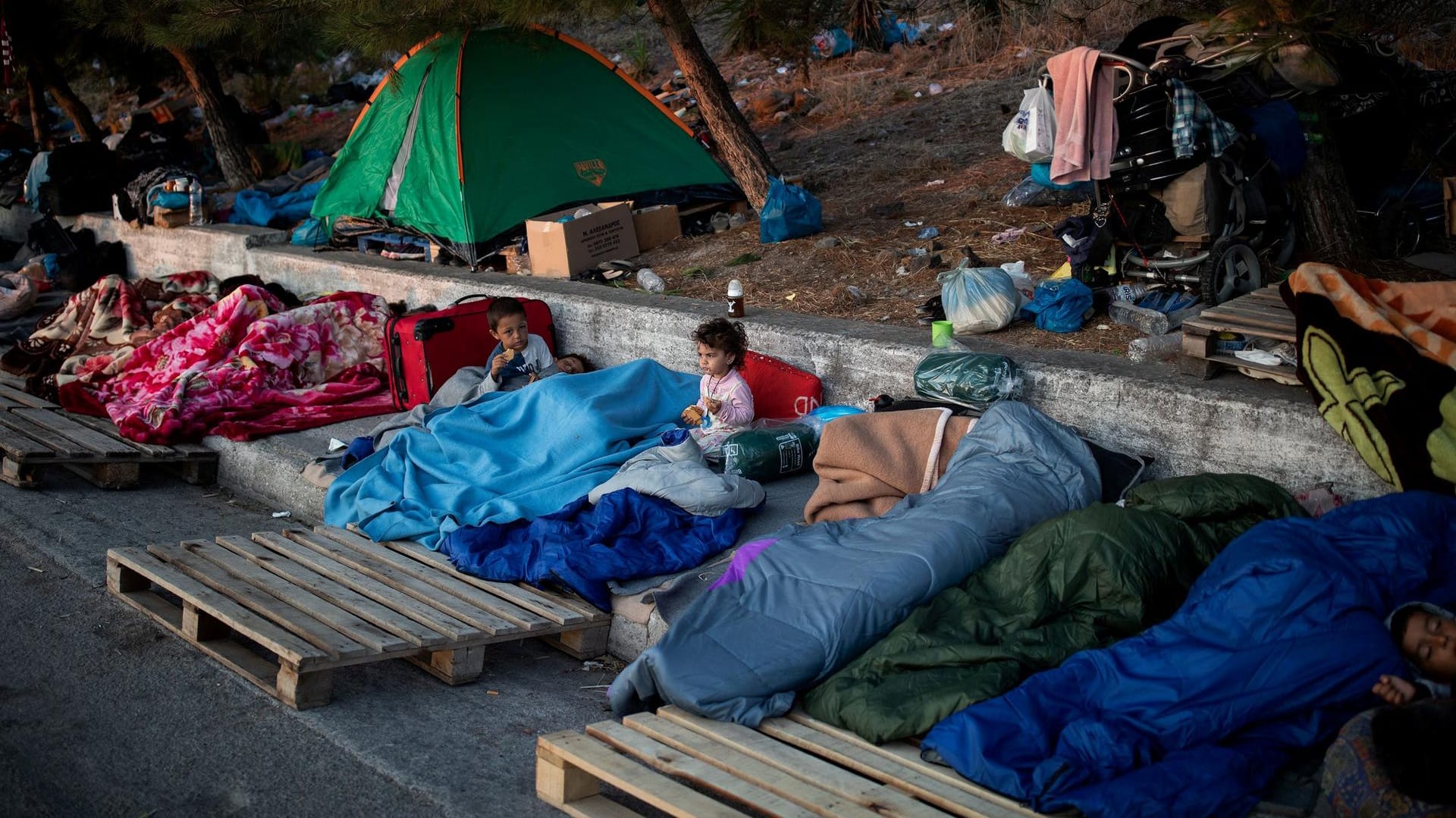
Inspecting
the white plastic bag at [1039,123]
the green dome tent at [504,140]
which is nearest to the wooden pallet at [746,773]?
the white plastic bag at [1039,123]

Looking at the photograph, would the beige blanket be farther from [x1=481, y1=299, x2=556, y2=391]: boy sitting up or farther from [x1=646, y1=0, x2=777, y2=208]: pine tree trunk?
[x1=646, y1=0, x2=777, y2=208]: pine tree trunk

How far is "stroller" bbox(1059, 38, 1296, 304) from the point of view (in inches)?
197

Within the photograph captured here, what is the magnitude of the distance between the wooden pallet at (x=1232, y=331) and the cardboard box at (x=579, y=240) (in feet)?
12.6

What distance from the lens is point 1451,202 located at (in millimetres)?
5277

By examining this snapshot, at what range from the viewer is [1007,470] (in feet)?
12.8

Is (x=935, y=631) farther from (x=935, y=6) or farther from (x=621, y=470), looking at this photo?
(x=935, y=6)

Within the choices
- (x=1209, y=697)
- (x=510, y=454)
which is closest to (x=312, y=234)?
(x=510, y=454)

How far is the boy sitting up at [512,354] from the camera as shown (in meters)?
5.69

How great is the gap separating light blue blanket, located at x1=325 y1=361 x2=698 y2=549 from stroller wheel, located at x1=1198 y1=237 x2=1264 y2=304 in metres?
2.38

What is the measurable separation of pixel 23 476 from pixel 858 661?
4495mm

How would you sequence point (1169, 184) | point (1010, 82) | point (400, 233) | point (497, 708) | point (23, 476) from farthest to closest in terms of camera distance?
point (1010, 82), point (400, 233), point (23, 476), point (1169, 184), point (497, 708)

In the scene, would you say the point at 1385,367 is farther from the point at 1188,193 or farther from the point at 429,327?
the point at 429,327

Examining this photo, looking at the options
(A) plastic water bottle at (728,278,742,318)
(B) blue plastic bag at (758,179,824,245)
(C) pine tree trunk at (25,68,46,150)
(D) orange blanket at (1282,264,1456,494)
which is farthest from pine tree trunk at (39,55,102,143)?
(D) orange blanket at (1282,264,1456,494)

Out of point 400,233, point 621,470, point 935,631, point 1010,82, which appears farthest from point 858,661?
point 1010,82
